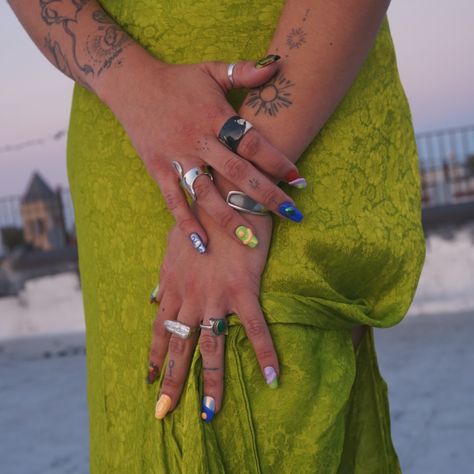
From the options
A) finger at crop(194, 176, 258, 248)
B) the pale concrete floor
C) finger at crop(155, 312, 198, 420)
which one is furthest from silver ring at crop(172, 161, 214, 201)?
the pale concrete floor

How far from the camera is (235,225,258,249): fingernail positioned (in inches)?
25.5

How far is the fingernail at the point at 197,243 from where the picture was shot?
653mm

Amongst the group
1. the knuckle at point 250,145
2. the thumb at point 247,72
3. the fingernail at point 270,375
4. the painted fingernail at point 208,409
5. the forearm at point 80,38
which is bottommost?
the painted fingernail at point 208,409

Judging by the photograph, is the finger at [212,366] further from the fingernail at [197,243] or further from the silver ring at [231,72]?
the silver ring at [231,72]

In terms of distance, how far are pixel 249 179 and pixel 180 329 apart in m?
0.14

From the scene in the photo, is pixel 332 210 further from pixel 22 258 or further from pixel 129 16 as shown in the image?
pixel 22 258

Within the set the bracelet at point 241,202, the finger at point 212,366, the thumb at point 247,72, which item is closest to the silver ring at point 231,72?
the thumb at point 247,72

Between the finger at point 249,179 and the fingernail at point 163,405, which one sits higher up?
the finger at point 249,179

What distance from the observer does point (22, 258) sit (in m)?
9.59

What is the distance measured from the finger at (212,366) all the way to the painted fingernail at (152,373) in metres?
0.06

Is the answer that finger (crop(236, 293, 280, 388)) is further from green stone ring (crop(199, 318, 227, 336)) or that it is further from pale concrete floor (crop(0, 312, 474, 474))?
pale concrete floor (crop(0, 312, 474, 474))

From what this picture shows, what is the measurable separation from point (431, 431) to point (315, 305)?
97.3 inches

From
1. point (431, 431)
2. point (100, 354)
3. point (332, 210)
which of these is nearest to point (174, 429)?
point (100, 354)

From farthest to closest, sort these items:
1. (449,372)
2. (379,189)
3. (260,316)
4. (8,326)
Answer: (8,326), (449,372), (379,189), (260,316)
